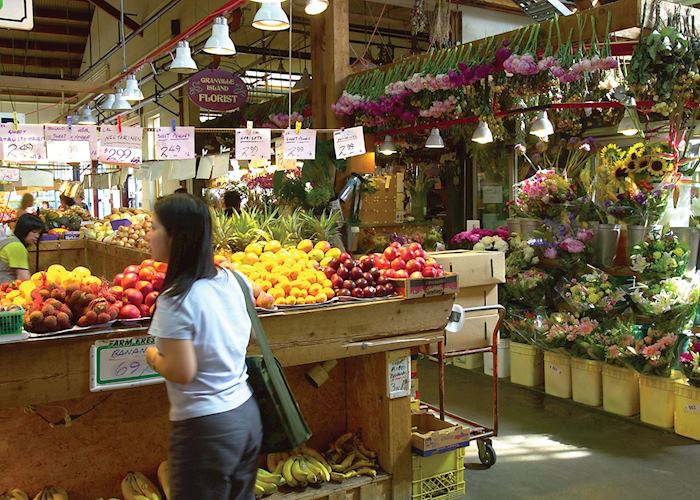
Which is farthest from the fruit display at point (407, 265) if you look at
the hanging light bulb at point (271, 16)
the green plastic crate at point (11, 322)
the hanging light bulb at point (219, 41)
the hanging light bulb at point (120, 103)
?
the hanging light bulb at point (120, 103)

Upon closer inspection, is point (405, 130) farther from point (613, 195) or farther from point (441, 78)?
point (613, 195)

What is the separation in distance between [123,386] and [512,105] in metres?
4.96

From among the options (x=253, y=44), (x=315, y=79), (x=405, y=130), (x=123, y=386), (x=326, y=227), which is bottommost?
(x=123, y=386)

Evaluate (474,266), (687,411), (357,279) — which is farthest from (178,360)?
(687,411)

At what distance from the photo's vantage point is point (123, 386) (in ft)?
9.44

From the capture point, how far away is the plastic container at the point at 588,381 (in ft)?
18.4

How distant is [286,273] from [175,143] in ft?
6.55

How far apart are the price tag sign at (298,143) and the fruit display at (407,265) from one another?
1.81 m

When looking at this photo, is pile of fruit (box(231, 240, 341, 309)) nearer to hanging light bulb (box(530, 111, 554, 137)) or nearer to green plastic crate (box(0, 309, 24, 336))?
green plastic crate (box(0, 309, 24, 336))

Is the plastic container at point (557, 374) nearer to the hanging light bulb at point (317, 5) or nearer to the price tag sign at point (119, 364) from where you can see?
the hanging light bulb at point (317, 5)

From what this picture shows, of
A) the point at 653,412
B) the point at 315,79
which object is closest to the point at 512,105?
the point at 315,79

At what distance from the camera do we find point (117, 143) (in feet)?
16.8

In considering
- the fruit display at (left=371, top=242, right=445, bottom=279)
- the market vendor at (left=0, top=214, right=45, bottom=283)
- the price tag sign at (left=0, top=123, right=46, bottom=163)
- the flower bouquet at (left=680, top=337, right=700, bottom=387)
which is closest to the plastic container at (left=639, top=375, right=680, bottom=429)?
the flower bouquet at (left=680, top=337, right=700, bottom=387)

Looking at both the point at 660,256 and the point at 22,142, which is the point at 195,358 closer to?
the point at 22,142
